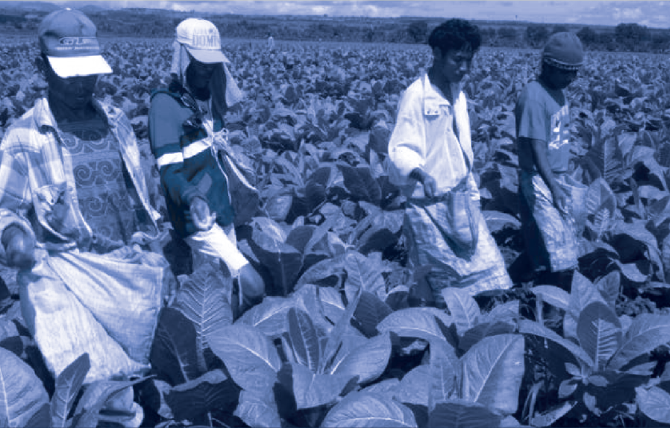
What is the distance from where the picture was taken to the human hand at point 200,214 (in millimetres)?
2408

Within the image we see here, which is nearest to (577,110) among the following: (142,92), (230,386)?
(142,92)

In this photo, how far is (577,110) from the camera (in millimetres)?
8602

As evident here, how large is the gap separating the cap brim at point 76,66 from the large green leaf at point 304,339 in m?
0.95

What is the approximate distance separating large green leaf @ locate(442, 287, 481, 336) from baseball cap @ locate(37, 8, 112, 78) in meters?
1.47

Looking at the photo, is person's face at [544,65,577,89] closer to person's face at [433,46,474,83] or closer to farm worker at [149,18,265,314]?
person's face at [433,46,474,83]

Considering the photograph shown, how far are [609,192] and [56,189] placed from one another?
326 cm

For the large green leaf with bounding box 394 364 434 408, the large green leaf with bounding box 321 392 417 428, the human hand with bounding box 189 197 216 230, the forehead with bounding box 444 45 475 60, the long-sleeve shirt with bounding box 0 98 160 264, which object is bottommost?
the large green leaf with bounding box 394 364 434 408

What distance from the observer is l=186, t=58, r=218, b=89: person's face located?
2449mm

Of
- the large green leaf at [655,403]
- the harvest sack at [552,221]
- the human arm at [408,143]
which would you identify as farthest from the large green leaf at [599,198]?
the large green leaf at [655,403]

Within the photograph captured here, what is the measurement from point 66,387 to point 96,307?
304 millimetres

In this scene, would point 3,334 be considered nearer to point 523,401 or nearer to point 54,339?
point 54,339

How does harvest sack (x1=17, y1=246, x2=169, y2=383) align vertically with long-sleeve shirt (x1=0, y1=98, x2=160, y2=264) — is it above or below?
below

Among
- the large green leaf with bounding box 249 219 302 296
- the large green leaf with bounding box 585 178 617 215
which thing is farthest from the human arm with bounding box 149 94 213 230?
the large green leaf with bounding box 585 178 617 215

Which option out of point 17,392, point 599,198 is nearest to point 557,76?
point 599,198
